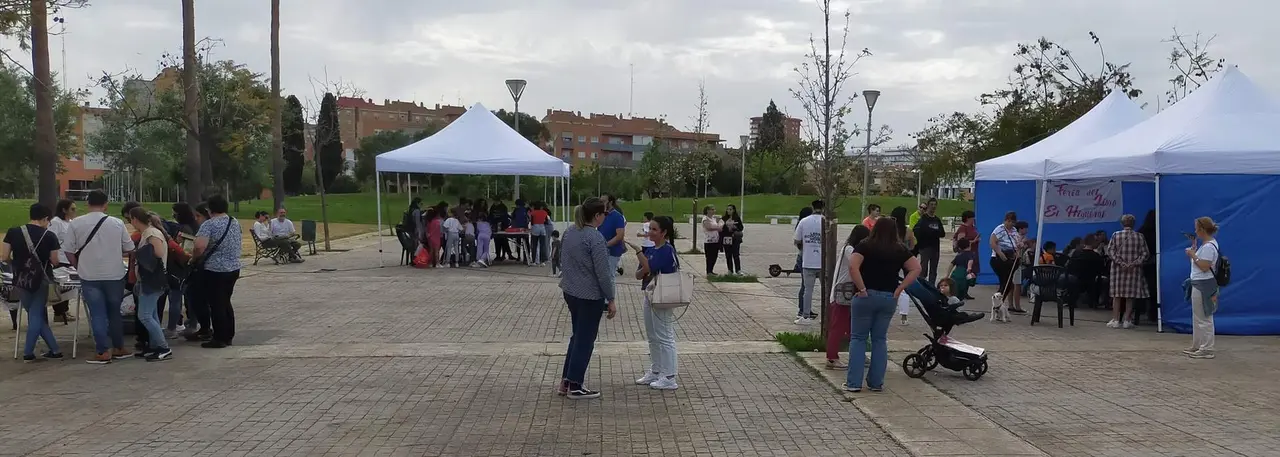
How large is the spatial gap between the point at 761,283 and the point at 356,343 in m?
8.53

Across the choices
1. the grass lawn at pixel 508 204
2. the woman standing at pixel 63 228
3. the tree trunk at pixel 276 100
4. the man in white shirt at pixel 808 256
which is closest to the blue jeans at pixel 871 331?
the man in white shirt at pixel 808 256

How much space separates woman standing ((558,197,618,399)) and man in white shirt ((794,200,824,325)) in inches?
183

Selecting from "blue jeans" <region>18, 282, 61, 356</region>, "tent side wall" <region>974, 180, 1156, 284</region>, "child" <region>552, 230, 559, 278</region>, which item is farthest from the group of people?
"tent side wall" <region>974, 180, 1156, 284</region>

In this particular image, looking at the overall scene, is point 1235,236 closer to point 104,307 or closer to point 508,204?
point 104,307

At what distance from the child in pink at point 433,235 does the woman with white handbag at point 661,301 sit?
39.3ft

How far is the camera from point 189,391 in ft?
23.5

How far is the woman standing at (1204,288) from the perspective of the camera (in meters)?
8.80

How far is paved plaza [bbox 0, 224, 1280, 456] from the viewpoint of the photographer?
5.70 meters

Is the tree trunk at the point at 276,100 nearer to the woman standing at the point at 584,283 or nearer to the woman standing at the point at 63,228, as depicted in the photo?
the woman standing at the point at 63,228

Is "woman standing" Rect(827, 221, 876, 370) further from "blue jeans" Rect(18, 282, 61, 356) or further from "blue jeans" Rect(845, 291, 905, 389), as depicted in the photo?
"blue jeans" Rect(18, 282, 61, 356)

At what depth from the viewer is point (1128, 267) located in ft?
35.2

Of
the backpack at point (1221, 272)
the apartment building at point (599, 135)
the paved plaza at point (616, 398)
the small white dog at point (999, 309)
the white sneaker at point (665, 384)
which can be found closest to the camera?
the paved plaza at point (616, 398)

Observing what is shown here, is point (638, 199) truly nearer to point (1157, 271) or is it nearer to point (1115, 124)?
point (1115, 124)

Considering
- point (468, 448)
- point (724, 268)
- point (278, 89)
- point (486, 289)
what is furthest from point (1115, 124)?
point (278, 89)
